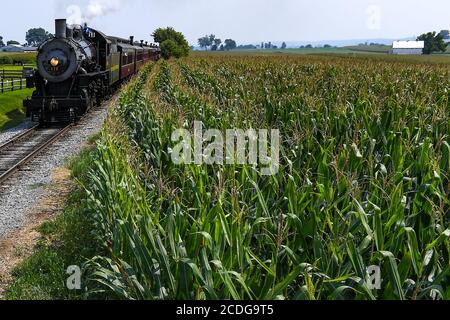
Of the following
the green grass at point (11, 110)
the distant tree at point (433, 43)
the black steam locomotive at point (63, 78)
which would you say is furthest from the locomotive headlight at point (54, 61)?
the distant tree at point (433, 43)

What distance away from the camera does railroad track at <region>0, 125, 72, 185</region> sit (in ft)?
42.0

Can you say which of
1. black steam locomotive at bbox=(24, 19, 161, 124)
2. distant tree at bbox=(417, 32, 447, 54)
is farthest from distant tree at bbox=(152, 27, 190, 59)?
distant tree at bbox=(417, 32, 447, 54)

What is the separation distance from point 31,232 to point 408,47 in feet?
527

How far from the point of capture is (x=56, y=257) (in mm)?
7246

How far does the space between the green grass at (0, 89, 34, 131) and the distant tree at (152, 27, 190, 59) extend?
44369 mm

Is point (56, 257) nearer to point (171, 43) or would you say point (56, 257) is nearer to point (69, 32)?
point (69, 32)

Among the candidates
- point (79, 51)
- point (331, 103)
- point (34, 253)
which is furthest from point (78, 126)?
point (34, 253)

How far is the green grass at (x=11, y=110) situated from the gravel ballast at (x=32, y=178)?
3.87 feet

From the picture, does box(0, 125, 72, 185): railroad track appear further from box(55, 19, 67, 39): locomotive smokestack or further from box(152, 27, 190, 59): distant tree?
box(152, 27, 190, 59): distant tree

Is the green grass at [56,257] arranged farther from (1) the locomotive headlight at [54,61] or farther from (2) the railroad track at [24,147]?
(1) the locomotive headlight at [54,61]

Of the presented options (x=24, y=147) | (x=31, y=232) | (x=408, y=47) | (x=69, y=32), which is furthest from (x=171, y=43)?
(x=408, y=47)
